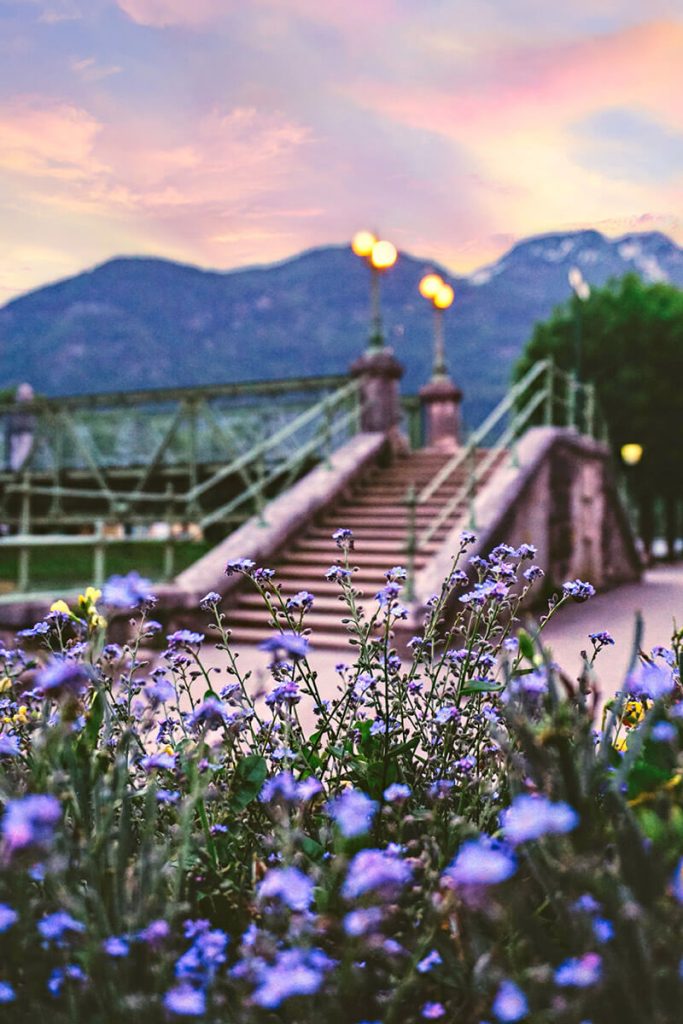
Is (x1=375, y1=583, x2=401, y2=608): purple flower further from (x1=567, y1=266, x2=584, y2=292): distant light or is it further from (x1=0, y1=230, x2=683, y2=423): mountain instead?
(x1=0, y1=230, x2=683, y2=423): mountain

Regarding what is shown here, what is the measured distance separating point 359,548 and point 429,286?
6.32m

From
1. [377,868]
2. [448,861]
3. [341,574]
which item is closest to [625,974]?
[377,868]

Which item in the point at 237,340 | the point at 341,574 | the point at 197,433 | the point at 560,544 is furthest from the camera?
the point at 237,340

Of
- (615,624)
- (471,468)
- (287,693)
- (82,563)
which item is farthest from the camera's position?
(82,563)

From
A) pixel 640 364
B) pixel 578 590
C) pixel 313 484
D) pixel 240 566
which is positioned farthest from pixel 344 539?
pixel 640 364

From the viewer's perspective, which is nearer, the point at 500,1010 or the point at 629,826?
the point at 500,1010

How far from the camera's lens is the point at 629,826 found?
1265 mm

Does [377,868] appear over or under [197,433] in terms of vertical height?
under

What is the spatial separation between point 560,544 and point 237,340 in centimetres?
8324

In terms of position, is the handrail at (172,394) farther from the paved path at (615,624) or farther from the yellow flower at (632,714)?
the yellow flower at (632,714)

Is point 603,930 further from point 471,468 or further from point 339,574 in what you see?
point 471,468

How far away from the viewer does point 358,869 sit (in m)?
1.11

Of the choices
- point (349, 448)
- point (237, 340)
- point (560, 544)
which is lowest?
point (560, 544)

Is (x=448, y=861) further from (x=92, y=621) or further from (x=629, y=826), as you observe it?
(x=92, y=621)
